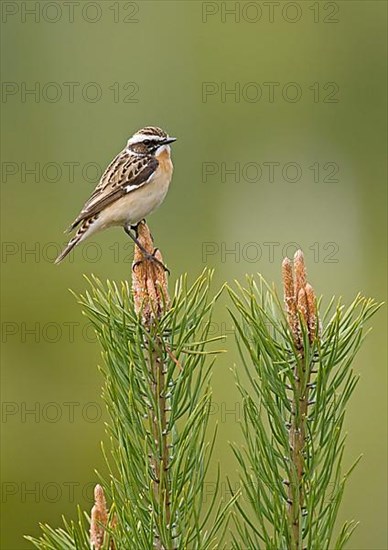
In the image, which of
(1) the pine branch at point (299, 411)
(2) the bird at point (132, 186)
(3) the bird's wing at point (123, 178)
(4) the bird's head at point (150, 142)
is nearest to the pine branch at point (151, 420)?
(1) the pine branch at point (299, 411)

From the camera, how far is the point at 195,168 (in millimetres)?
10461

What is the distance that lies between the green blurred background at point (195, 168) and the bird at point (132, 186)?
4.14 meters

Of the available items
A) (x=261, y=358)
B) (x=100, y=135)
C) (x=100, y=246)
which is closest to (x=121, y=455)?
(x=261, y=358)

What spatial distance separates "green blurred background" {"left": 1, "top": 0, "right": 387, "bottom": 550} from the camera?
7758 mm

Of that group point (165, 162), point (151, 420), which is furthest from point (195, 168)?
point (151, 420)

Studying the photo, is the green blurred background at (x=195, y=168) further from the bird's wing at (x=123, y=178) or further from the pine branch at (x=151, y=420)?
the pine branch at (x=151, y=420)

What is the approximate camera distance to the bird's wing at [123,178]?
9.64ft

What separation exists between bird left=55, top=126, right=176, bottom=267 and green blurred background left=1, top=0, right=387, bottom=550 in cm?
414

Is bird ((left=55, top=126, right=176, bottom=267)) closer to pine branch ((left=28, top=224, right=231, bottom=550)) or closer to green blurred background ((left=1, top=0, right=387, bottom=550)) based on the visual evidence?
pine branch ((left=28, top=224, right=231, bottom=550))

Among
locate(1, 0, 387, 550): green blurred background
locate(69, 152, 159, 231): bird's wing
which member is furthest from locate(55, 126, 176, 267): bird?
locate(1, 0, 387, 550): green blurred background

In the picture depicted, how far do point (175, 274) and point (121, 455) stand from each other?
710cm

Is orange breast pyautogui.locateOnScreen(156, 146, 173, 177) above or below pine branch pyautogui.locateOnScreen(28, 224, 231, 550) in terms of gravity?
above

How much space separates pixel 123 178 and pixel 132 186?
49mm

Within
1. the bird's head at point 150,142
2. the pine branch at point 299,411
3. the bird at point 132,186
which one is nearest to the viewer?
the pine branch at point 299,411
